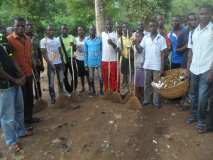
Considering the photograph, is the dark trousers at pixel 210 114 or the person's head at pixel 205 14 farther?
the dark trousers at pixel 210 114

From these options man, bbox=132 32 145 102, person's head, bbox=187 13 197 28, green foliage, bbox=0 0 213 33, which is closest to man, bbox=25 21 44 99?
man, bbox=132 32 145 102

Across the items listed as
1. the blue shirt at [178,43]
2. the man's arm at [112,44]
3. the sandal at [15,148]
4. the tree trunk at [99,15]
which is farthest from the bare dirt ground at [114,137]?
the tree trunk at [99,15]

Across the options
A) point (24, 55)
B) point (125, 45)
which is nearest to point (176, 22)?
point (125, 45)

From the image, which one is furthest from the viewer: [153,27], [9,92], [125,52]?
[125,52]

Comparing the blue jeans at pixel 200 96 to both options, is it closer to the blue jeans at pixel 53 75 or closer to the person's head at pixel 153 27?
the person's head at pixel 153 27

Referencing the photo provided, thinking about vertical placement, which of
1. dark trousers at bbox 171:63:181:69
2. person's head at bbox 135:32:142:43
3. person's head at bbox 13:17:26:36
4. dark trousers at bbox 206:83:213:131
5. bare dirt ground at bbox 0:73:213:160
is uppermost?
person's head at bbox 13:17:26:36

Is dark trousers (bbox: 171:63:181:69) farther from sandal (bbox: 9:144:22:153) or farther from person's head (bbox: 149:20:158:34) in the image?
sandal (bbox: 9:144:22:153)

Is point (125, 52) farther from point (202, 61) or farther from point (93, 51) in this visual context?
point (202, 61)

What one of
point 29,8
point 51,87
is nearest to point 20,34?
point 51,87

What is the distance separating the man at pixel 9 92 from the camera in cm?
514

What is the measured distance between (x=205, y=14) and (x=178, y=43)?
5.38ft

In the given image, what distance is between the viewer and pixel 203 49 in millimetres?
5633

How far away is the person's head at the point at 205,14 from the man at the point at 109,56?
8.00 feet

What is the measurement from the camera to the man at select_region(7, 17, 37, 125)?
576cm
